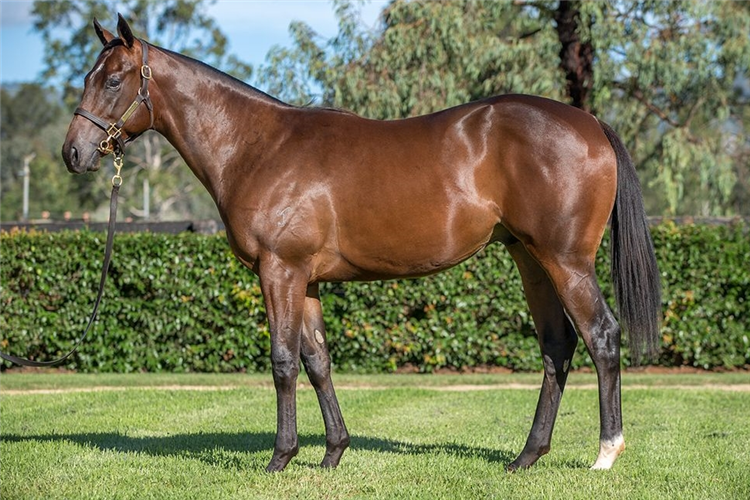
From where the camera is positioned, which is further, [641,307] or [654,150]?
[654,150]

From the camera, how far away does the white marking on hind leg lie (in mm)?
4820

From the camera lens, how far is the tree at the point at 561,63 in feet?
43.7

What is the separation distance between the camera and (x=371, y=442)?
6.07 m

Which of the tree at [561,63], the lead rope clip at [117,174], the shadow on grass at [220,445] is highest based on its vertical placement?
the tree at [561,63]

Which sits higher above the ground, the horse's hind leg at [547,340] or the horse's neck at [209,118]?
the horse's neck at [209,118]

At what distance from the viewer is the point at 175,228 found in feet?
41.2

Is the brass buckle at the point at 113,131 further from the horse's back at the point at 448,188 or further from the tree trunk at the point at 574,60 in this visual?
the tree trunk at the point at 574,60

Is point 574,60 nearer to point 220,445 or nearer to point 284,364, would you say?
point 220,445

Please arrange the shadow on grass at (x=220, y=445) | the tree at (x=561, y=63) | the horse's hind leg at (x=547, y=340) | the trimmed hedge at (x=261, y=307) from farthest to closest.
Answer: the tree at (x=561, y=63) → the trimmed hedge at (x=261, y=307) → the shadow on grass at (x=220, y=445) → the horse's hind leg at (x=547, y=340)

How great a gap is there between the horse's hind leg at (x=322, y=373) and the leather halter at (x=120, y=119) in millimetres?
1464

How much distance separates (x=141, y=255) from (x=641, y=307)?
734 centimetres

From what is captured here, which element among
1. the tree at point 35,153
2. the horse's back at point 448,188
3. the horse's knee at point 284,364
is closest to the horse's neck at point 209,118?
the horse's back at point 448,188

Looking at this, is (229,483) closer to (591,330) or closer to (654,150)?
(591,330)

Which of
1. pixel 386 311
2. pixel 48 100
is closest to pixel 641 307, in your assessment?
pixel 386 311
